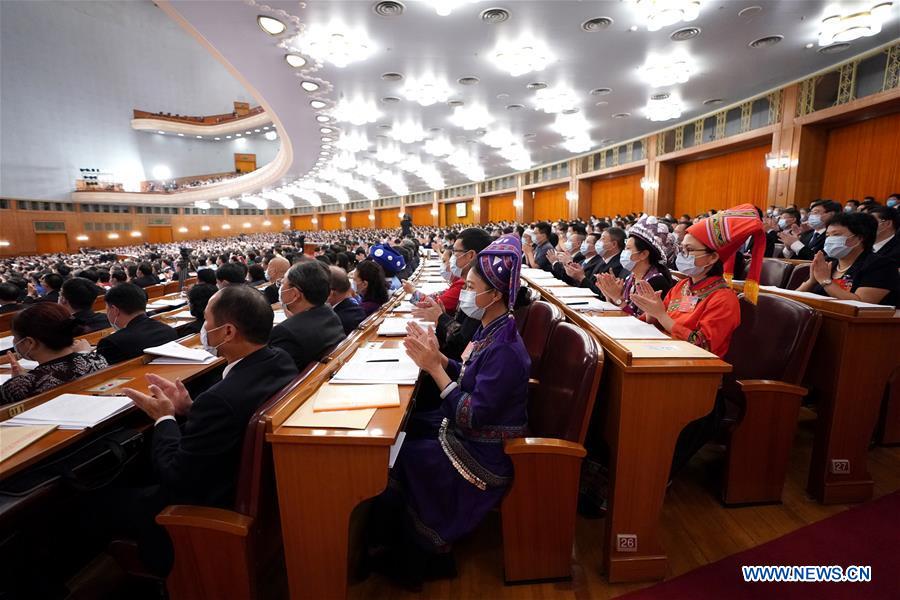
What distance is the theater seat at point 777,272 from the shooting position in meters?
4.11

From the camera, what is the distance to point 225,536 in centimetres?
144

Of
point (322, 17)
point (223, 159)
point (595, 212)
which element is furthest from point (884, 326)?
point (223, 159)

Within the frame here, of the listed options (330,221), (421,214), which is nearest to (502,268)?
(421,214)

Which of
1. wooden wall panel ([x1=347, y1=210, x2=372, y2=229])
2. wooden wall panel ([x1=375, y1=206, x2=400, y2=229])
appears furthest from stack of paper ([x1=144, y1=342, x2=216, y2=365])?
wooden wall panel ([x1=347, y1=210, x2=372, y2=229])

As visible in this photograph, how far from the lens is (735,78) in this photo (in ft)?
27.6

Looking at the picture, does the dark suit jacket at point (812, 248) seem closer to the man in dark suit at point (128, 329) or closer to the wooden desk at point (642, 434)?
the wooden desk at point (642, 434)

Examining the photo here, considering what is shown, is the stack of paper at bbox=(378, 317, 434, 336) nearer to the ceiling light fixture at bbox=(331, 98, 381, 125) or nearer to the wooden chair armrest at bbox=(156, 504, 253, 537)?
the wooden chair armrest at bbox=(156, 504, 253, 537)

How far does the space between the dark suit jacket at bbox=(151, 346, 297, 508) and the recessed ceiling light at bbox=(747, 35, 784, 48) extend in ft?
28.6

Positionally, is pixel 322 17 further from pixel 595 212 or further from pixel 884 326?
pixel 595 212

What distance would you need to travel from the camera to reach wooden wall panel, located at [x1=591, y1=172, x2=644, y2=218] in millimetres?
14844

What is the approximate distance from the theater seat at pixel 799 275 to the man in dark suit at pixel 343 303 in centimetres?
391

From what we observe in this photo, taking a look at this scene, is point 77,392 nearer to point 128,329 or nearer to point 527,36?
point 128,329

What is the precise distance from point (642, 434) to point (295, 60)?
7.80 m

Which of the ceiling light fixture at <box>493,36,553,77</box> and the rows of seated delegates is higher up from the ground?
the ceiling light fixture at <box>493,36,553,77</box>
